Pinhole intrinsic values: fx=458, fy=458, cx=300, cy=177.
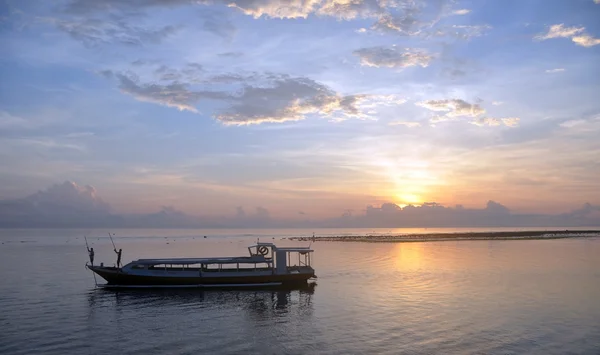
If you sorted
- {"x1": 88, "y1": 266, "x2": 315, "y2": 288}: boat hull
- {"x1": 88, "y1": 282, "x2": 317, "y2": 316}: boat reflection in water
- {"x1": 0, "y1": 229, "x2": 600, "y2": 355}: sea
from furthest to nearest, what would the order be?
{"x1": 88, "y1": 266, "x2": 315, "y2": 288}: boat hull
{"x1": 88, "y1": 282, "x2": 317, "y2": 316}: boat reflection in water
{"x1": 0, "y1": 229, "x2": 600, "y2": 355}: sea

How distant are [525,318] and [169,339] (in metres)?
26.0

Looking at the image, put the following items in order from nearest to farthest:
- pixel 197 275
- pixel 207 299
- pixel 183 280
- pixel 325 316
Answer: pixel 325 316
pixel 207 299
pixel 183 280
pixel 197 275

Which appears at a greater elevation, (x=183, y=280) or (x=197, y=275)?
(x=197, y=275)

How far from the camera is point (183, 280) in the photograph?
51125 mm

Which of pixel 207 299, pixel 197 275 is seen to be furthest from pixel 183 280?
pixel 207 299

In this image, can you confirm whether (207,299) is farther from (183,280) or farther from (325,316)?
(325,316)

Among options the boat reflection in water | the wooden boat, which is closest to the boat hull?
the wooden boat

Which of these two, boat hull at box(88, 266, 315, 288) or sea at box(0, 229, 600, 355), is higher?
boat hull at box(88, 266, 315, 288)

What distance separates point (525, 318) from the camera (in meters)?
34.7

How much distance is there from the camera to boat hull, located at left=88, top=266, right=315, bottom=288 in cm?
5097

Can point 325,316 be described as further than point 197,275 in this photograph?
No

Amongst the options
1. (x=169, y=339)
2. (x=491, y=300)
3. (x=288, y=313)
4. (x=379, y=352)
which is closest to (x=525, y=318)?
(x=491, y=300)

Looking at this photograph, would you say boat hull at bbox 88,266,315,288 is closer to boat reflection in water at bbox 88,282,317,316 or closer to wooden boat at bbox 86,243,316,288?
wooden boat at bbox 86,243,316,288

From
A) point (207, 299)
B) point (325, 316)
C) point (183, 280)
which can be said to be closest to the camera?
point (325, 316)
